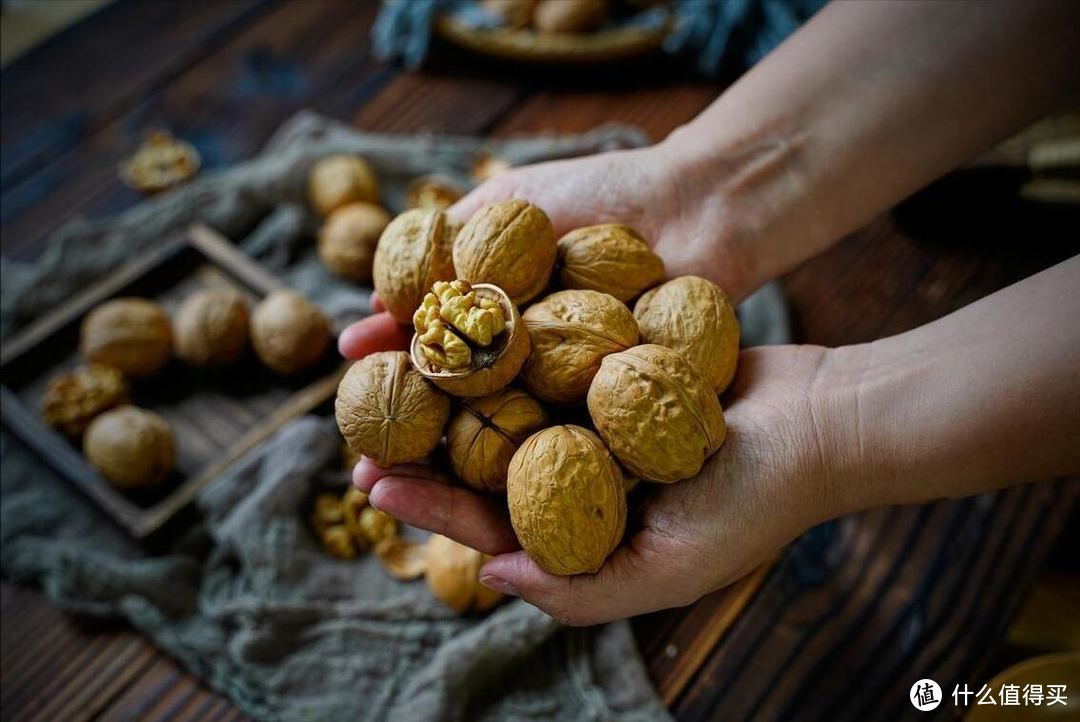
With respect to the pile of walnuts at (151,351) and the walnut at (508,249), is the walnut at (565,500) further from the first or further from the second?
the pile of walnuts at (151,351)

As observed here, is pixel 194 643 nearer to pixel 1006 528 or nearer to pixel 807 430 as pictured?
pixel 807 430

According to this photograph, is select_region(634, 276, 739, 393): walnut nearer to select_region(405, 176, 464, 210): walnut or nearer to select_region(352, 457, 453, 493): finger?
select_region(352, 457, 453, 493): finger

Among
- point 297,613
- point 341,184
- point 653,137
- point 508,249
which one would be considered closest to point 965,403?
point 508,249

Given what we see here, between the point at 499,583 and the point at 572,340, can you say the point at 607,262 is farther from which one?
the point at 499,583

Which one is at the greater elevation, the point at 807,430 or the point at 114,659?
the point at 807,430

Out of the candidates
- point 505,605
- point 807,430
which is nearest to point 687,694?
point 505,605

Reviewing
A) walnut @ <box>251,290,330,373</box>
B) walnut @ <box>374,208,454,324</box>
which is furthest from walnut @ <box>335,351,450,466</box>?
walnut @ <box>251,290,330,373</box>

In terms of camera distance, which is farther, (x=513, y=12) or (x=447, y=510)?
(x=513, y=12)

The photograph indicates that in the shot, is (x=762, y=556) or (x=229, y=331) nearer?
(x=762, y=556)
